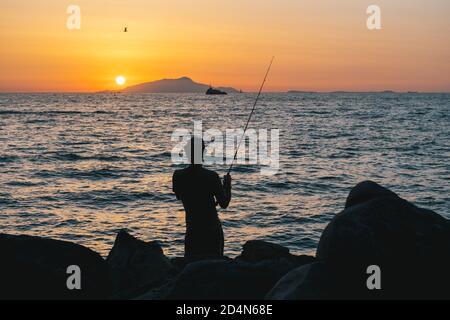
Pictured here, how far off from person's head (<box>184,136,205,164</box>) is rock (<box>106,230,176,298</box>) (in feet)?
5.04

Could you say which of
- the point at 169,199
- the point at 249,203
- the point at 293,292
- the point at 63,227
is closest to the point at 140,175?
the point at 169,199

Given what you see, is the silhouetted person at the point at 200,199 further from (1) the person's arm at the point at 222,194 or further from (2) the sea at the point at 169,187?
(2) the sea at the point at 169,187

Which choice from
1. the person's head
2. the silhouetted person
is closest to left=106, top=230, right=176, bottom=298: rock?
the silhouetted person

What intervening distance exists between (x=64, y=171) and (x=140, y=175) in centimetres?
427

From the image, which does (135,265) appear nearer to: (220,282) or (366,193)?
(220,282)

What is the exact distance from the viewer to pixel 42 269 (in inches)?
229

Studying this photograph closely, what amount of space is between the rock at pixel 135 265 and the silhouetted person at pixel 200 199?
1.70ft

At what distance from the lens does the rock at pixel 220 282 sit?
5254 mm

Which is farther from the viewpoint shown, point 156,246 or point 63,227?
point 63,227

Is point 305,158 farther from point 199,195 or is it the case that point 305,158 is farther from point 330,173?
point 199,195

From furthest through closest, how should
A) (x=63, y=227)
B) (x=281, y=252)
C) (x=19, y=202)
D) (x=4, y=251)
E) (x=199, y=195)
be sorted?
(x=19, y=202), (x=63, y=227), (x=281, y=252), (x=199, y=195), (x=4, y=251)

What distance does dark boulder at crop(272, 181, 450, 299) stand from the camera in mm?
4918

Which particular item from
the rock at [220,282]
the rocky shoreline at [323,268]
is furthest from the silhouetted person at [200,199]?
the rock at [220,282]

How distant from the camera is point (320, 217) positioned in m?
16.7
